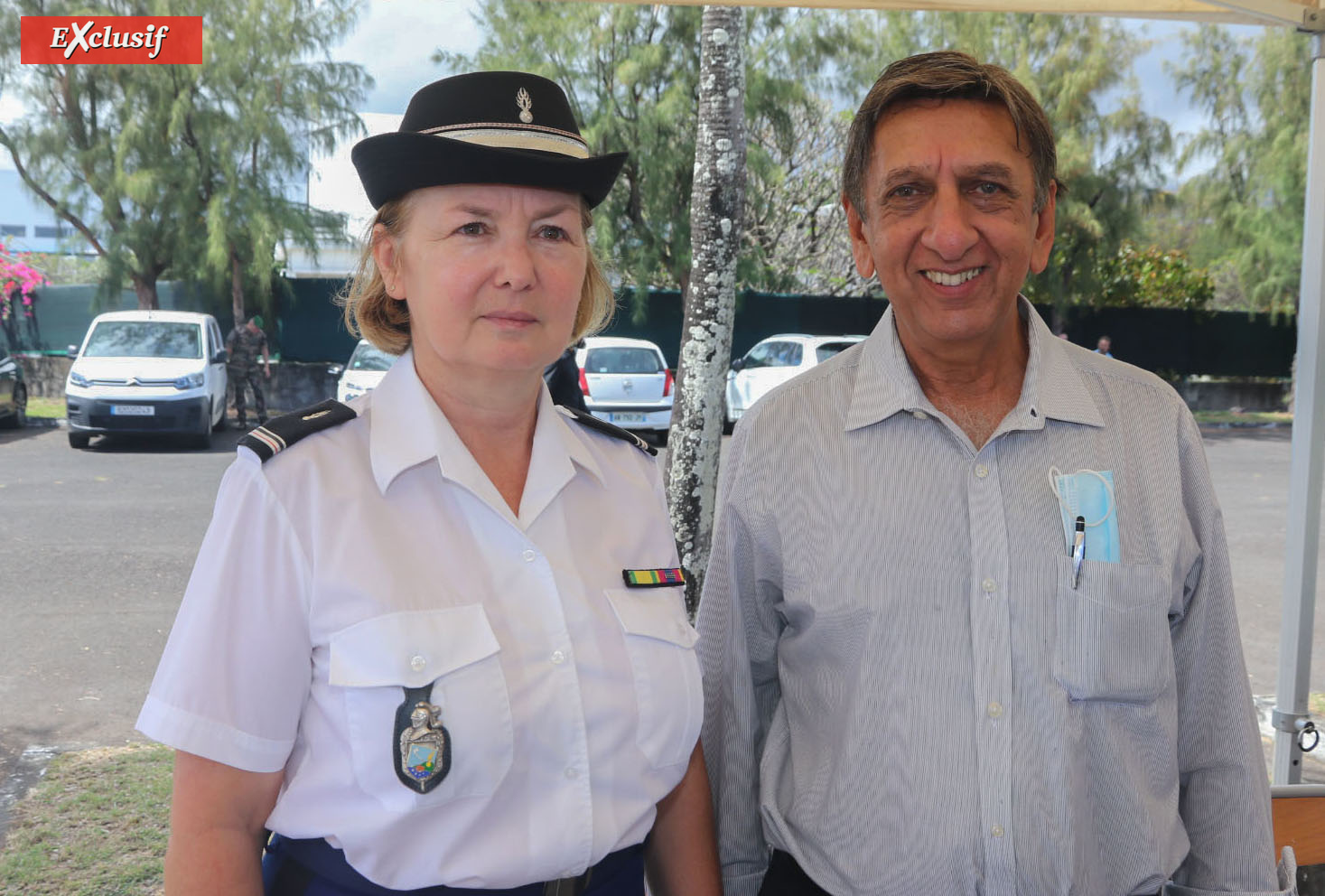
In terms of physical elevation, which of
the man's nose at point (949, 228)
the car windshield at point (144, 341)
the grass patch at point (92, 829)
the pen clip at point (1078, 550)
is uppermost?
the car windshield at point (144, 341)

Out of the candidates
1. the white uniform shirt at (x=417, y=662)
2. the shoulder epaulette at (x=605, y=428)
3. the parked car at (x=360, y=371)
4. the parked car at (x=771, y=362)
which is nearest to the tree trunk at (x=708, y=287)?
the shoulder epaulette at (x=605, y=428)

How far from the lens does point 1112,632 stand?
4.66 ft

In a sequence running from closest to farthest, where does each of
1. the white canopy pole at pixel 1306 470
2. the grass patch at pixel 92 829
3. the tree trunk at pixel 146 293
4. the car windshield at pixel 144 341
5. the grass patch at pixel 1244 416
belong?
the white canopy pole at pixel 1306 470
the grass patch at pixel 92 829
the car windshield at pixel 144 341
the tree trunk at pixel 146 293
the grass patch at pixel 1244 416

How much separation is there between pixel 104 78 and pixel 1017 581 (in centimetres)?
755

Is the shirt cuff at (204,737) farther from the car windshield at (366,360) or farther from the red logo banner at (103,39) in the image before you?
the car windshield at (366,360)

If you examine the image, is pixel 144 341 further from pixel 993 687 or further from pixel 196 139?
pixel 993 687

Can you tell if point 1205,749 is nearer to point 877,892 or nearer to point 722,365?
point 877,892

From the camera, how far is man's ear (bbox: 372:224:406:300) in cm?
143

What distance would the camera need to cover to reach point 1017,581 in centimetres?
146

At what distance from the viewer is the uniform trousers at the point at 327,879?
1.28 meters

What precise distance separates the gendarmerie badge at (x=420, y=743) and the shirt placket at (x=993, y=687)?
26.4 inches

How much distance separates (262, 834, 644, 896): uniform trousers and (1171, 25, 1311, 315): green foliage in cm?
1733

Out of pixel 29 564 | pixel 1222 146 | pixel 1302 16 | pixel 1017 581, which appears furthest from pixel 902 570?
pixel 1222 146

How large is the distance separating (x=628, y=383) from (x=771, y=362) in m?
2.65
